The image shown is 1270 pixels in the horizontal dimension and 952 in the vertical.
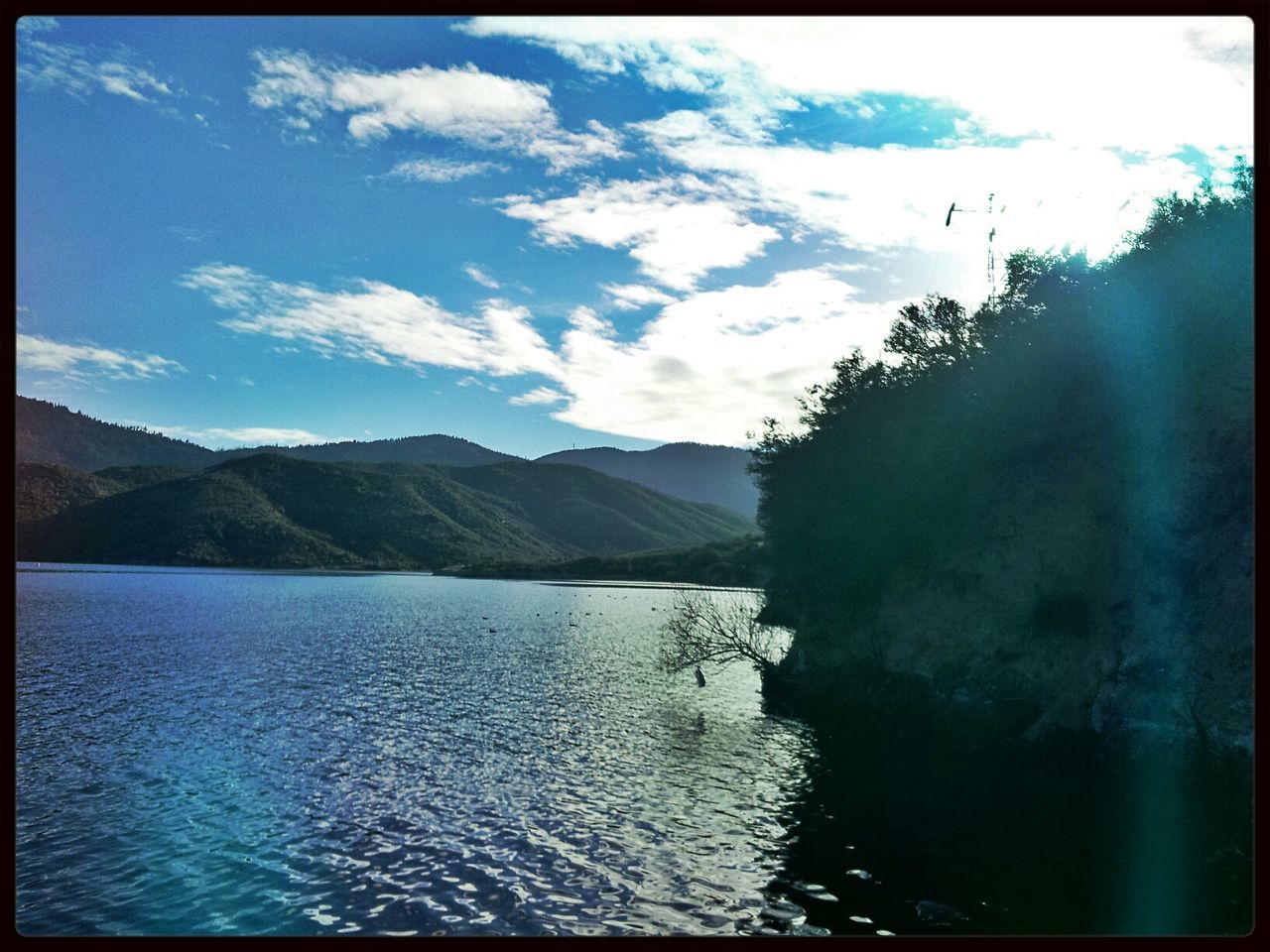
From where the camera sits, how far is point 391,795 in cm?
2894

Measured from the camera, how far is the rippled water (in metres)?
20.0

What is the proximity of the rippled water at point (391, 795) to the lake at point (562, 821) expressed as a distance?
13 centimetres

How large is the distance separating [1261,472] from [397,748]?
112 feet

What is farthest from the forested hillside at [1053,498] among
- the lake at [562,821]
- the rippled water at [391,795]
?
the rippled water at [391,795]

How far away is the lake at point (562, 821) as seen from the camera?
20.0 metres

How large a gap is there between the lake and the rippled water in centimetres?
13

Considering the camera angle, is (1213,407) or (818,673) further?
(818,673)

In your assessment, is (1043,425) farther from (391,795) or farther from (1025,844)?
(391,795)

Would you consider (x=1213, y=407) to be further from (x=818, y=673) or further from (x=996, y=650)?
(x=818, y=673)

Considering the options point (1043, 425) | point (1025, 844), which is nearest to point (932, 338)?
point (1043, 425)

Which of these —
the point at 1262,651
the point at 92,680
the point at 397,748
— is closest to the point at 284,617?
the point at 92,680

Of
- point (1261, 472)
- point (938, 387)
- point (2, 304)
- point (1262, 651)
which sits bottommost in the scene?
point (1262, 651)

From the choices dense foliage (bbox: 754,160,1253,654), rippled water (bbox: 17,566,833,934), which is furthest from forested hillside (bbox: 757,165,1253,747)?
rippled water (bbox: 17,566,833,934)
